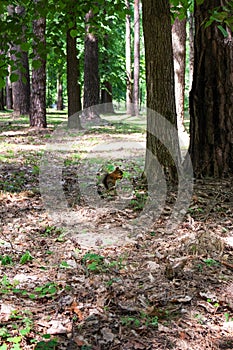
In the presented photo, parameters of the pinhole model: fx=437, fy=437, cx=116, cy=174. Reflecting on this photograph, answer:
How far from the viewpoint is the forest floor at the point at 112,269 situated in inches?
104

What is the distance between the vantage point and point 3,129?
1357 centimetres

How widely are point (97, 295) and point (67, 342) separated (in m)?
0.56

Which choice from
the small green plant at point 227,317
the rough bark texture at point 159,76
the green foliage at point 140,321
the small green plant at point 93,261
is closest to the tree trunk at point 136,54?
the rough bark texture at point 159,76

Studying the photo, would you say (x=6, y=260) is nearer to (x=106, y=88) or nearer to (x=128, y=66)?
(x=106, y=88)

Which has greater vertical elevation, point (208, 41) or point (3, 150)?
point (208, 41)

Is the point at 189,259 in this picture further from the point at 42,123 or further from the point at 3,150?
the point at 42,123

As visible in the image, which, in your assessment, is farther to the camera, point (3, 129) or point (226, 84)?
point (3, 129)

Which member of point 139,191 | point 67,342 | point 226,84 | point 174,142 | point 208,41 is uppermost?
point 208,41

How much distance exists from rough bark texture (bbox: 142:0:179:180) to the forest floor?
0.59 metres

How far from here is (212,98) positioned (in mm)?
5582

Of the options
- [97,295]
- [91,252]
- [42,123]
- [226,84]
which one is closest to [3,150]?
[42,123]

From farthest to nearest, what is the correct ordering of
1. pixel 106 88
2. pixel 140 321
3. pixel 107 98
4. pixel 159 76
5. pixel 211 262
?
pixel 107 98 → pixel 106 88 → pixel 159 76 → pixel 211 262 → pixel 140 321

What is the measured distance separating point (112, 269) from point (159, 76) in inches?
110

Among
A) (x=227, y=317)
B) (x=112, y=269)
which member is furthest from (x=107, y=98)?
(x=227, y=317)
